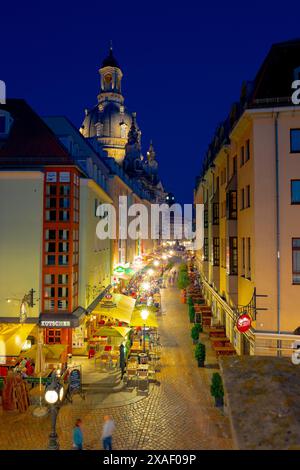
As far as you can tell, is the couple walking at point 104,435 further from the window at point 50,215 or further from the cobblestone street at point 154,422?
the window at point 50,215

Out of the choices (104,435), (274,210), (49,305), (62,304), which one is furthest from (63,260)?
(274,210)

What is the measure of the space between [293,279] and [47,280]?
43.9 ft

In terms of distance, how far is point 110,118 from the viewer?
11112 cm

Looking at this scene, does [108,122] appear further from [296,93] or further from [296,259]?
[296,259]

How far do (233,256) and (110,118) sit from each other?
9603 cm

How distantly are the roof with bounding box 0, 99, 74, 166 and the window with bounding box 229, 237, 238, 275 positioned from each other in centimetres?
1036

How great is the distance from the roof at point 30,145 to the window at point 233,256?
34.0ft

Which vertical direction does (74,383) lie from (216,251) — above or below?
below

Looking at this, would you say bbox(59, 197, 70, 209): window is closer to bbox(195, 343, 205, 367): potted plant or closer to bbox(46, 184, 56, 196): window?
bbox(46, 184, 56, 196): window

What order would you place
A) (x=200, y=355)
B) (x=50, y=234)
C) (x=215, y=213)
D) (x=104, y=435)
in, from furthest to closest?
(x=215, y=213), (x=50, y=234), (x=200, y=355), (x=104, y=435)

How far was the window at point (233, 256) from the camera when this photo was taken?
894 inches

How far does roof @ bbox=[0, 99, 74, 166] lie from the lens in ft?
74.2

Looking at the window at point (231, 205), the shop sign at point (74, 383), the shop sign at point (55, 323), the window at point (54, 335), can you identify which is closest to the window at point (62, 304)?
the shop sign at point (55, 323)
